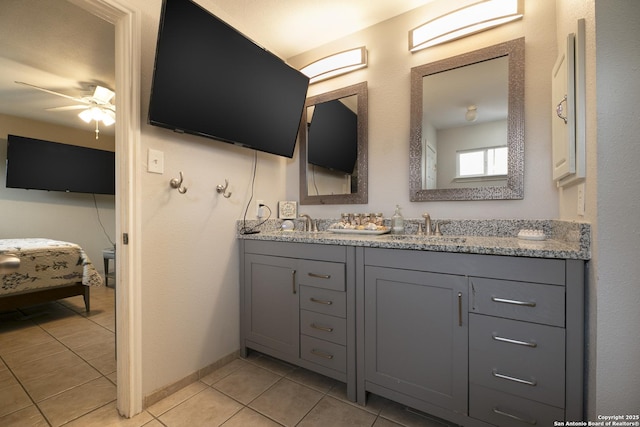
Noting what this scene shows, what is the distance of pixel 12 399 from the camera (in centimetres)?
150

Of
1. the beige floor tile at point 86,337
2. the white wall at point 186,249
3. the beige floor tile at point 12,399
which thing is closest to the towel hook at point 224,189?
the white wall at point 186,249

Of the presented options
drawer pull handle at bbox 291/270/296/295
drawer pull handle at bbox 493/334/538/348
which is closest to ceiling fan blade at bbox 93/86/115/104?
drawer pull handle at bbox 291/270/296/295

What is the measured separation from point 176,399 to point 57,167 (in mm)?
4210

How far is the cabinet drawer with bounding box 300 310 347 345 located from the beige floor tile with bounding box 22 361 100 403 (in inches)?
55.1

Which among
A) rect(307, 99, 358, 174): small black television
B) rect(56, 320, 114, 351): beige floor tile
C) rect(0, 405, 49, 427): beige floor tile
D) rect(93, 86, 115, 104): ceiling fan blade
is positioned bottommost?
rect(56, 320, 114, 351): beige floor tile

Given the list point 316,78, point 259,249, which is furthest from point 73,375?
point 316,78

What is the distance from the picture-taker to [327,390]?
1.56 metres

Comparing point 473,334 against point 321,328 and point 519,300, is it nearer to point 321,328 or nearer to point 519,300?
point 519,300

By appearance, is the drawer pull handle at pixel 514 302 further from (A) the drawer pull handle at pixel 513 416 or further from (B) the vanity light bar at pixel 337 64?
(B) the vanity light bar at pixel 337 64

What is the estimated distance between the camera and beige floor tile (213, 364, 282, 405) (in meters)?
1.53

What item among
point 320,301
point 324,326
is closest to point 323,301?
point 320,301

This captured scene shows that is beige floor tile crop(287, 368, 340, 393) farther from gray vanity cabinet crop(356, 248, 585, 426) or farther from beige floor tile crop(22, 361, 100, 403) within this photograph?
beige floor tile crop(22, 361, 100, 403)

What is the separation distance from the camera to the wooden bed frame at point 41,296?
2.43 m

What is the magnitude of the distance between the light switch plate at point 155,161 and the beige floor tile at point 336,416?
59.0 inches
